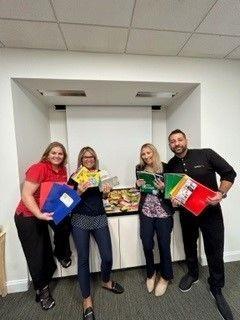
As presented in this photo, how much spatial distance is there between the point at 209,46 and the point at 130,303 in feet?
8.65

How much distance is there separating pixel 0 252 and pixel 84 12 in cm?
226

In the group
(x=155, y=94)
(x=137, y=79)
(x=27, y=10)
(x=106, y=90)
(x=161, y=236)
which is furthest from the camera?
(x=155, y=94)

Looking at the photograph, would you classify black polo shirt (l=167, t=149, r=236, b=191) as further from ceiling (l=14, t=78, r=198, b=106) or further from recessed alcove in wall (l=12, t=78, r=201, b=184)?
ceiling (l=14, t=78, r=198, b=106)

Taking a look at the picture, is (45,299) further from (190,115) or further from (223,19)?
(223,19)

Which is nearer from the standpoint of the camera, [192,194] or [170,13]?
[170,13]

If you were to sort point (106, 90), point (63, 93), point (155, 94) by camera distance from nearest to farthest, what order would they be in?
point (106, 90)
point (63, 93)
point (155, 94)

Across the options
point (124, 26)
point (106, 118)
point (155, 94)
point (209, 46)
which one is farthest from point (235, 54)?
point (106, 118)

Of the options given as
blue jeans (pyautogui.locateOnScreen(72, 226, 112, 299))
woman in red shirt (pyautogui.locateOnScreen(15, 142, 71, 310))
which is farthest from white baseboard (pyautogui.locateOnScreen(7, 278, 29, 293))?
blue jeans (pyautogui.locateOnScreen(72, 226, 112, 299))

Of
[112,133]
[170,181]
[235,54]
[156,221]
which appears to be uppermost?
[235,54]

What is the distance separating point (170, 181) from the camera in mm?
1627

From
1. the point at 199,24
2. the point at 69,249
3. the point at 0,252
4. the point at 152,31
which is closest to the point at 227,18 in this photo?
the point at 199,24

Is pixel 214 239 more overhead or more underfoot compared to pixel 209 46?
more underfoot

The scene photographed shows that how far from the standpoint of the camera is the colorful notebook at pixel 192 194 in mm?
1542

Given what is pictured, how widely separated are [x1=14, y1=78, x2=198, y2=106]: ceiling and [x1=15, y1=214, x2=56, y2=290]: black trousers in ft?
4.59
